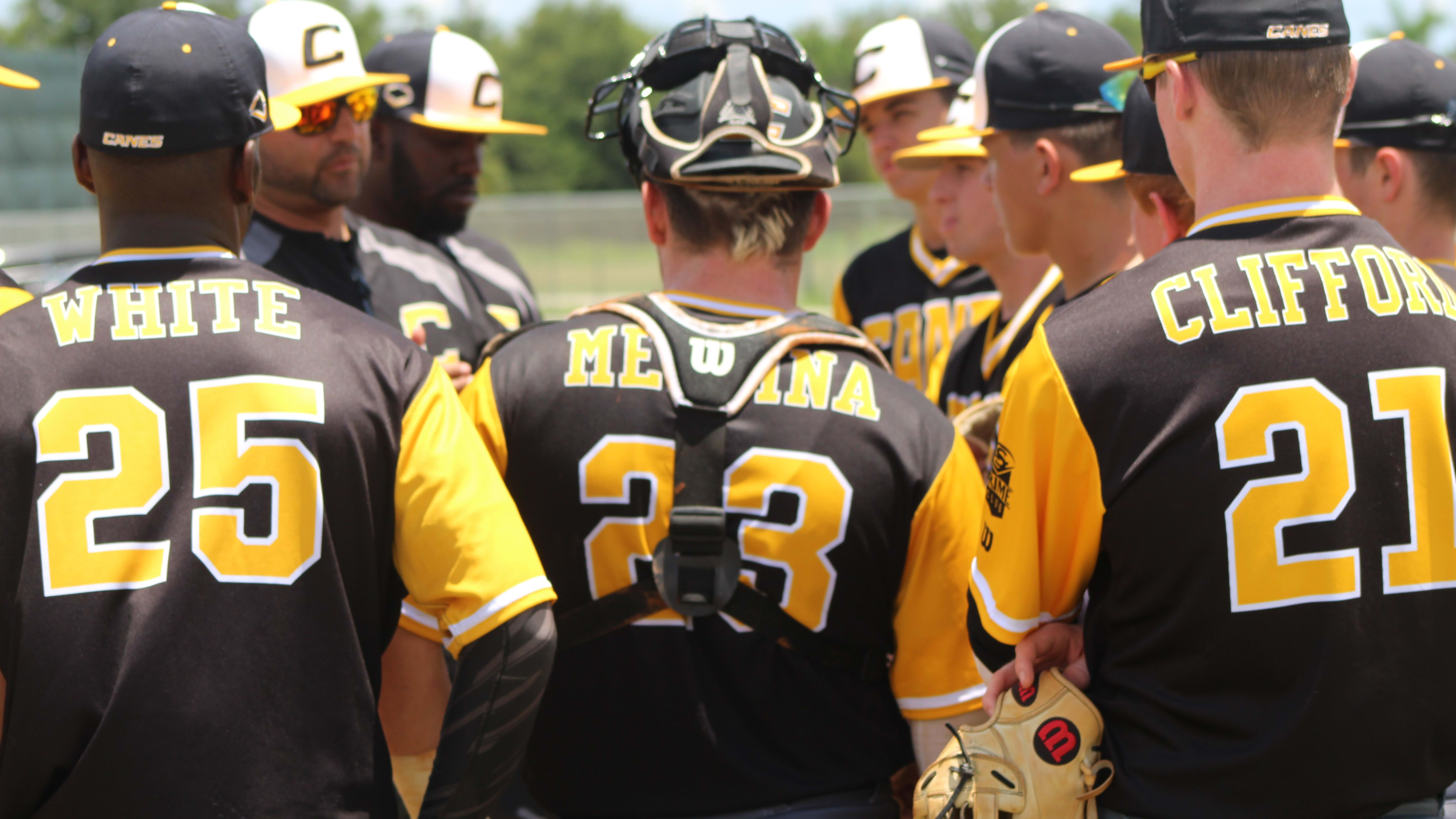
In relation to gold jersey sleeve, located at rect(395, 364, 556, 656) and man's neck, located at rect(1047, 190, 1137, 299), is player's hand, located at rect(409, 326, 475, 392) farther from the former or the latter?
man's neck, located at rect(1047, 190, 1137, 299)

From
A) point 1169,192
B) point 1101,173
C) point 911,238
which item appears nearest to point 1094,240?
point 1101,173

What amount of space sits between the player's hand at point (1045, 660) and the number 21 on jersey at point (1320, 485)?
357 millimetres

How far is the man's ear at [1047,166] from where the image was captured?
3.87 m

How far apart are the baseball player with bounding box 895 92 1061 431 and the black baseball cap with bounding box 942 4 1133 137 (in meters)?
0.48

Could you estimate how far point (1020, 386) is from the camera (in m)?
2.31

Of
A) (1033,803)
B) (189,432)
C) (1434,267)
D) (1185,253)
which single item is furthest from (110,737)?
(1434,267)

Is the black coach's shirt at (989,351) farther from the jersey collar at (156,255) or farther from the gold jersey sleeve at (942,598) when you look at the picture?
the jersey collar at (156,255)

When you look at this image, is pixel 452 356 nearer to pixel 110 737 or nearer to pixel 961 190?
pixel 961 190

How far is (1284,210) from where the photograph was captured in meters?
2.23

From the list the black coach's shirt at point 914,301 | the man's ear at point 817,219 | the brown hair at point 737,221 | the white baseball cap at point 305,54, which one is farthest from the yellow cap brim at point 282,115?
the black coach's shirt at point 914,301

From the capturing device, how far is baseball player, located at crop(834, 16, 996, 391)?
5.78m

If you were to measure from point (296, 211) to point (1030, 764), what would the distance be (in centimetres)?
330

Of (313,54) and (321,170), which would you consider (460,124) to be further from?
(321,170)

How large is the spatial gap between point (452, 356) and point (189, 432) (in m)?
2.51
